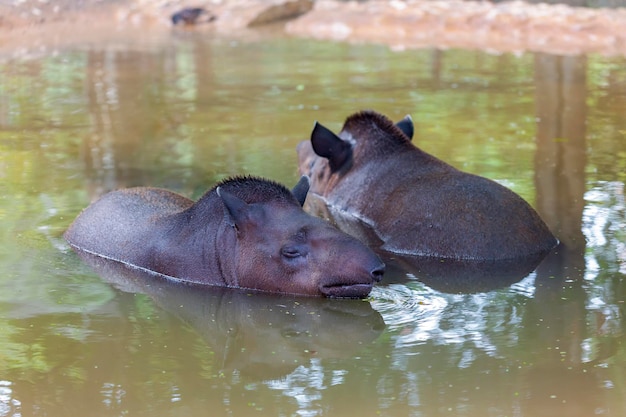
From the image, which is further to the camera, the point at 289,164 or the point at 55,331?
the point at 289,164

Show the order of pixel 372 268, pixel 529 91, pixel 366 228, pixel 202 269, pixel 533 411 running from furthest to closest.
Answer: pixel 529 91
pixel 366 228
pixel 202 269
pixel 372 268
pixel 533 411

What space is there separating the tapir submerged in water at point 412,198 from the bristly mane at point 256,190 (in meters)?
1.38

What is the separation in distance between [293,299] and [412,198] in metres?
2.02

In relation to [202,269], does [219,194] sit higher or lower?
higher

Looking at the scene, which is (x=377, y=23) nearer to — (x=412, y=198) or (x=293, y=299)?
(x=412, y=198)

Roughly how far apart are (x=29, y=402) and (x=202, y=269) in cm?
240

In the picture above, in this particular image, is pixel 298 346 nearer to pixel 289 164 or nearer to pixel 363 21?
pixel 289 164

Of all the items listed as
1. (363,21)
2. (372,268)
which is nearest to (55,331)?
(372,268)

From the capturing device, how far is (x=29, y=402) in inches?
224

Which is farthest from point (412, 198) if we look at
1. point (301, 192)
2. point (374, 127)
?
point (374, 127)

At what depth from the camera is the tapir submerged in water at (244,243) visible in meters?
7.39

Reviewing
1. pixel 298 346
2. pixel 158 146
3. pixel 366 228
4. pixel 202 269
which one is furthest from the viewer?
pixel 158 146

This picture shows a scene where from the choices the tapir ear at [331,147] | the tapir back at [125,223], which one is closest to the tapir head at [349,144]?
the tapir ear at [331,147]

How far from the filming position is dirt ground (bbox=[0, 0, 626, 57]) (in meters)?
22.5
